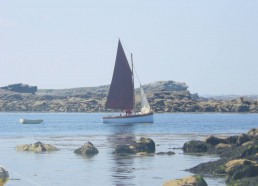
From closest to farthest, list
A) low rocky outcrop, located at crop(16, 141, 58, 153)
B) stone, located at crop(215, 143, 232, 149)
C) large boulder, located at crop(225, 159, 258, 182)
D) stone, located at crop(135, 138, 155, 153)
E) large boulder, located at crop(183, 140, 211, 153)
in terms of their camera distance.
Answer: large boulder, located at crop(225, 159, 258, 182), stone, located at crop(135, 138, 155, 153), large boulder, located at crop(183, 140, 211, 153), stone, located at crop(215, 143, 232, 149), low rocky outcrop, located at crop(16, 141, 58, 153)

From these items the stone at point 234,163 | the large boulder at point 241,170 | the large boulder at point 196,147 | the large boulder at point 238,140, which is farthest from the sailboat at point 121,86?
the large boulder at point 241,170

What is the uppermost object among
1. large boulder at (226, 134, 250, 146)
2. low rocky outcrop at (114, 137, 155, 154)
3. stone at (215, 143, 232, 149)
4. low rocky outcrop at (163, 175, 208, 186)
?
large boulder at (226, 134, 250, 146)

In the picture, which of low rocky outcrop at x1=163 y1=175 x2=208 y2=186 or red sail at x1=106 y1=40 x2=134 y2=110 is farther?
red sail at x1=106 y1=40 x2=134 y2=110

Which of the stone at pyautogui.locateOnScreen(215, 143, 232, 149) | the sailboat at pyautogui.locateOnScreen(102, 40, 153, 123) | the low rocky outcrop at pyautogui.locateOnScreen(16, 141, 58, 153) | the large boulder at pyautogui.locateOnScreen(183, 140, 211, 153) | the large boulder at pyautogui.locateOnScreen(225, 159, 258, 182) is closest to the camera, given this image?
the large boulder at pyautogui.locateOnScreen(225, 159, 258, 182)

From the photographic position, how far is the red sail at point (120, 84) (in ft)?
409

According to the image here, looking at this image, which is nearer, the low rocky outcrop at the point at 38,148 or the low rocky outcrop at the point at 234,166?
the low rocky outcrop at the point at 234,166

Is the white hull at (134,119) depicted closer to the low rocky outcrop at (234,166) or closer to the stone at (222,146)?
the stone at (222,146)

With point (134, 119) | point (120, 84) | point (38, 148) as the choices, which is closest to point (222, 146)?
point (38, 148)

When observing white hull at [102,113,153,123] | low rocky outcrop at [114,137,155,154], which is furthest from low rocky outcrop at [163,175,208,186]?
white hull at [102,113,153,123]

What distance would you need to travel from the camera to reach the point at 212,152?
192 feet

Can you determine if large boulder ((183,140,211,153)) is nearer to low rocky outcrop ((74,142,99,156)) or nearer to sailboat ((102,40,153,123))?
low rocky outcrop ((74,142,99,156))

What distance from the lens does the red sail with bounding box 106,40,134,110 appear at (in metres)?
125

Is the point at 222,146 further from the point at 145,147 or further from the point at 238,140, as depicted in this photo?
the point at 145,147

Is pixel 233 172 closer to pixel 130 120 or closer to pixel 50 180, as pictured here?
pixel 50 180
